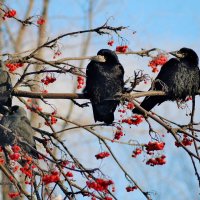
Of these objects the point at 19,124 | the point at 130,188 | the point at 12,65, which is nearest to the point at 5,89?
the point at 12,65

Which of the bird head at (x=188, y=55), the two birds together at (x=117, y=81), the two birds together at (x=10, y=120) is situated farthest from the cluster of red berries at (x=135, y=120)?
the bird head at (x=188, y=55)

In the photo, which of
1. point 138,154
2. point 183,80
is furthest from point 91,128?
point 183,80

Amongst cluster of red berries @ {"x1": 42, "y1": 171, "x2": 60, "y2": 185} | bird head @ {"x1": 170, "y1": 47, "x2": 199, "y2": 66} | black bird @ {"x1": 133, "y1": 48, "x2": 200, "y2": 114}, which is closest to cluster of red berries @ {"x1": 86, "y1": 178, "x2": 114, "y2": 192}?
cluster of red berries @ {"x1": 42, "y1": 171, "x2": 60, "y2": 185}

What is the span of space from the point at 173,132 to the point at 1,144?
1.60 m

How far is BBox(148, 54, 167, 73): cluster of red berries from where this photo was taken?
20.3ft

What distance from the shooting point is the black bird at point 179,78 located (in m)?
7.25

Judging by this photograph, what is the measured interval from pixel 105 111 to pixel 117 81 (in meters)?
0.35

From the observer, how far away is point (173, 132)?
18.6 feet

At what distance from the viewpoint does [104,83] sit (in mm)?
6605

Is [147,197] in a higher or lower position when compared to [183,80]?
lower

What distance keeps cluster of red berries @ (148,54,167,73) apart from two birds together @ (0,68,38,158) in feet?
4.01

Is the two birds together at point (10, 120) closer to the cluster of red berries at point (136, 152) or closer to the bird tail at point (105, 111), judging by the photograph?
the bird tail at point (105, 111)

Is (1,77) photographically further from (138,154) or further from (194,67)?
(194,67)

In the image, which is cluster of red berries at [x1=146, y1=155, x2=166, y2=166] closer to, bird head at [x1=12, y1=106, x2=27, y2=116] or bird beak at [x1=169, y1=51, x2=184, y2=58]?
bird beak at [x1=169, y1=51, x2=184, y2=58]
